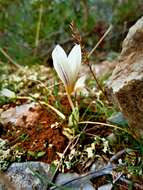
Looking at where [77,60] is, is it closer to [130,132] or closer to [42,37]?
[130,132]

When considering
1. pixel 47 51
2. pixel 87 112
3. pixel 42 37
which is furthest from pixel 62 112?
pixel 42 37

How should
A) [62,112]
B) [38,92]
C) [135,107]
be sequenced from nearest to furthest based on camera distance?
[135,107]
[62,112]
[38,92]

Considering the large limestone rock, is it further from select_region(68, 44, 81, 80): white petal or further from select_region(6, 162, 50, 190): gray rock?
select_region(6, 162, 50, 190): gray rock

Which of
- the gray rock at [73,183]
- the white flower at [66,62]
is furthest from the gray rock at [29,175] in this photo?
the white flower at [66,62]

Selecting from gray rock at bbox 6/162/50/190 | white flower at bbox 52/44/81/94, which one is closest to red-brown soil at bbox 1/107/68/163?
gray rock at bbox 6/162/50/190

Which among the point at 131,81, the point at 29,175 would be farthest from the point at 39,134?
the point at 131,81

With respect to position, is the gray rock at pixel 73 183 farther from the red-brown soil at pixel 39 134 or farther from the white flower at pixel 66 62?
the white flower at pixel 66 62
